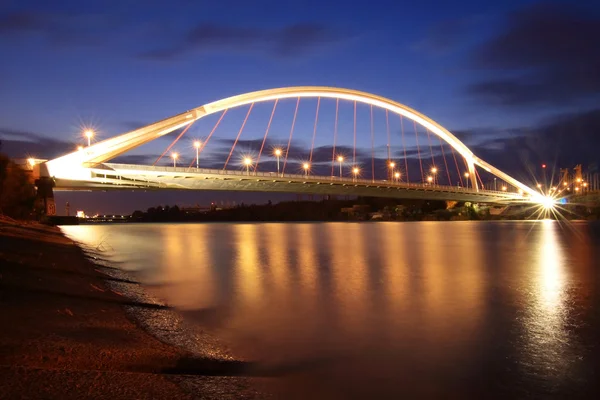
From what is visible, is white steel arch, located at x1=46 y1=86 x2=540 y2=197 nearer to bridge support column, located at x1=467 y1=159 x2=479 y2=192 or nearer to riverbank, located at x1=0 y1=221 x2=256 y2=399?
bridge support column, located at x1=467 y1=159 x2=479 y2=192

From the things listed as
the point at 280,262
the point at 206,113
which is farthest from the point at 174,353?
the point at 206,113

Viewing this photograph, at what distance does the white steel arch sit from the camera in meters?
45.9

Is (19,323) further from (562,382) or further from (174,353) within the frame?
(562,382)

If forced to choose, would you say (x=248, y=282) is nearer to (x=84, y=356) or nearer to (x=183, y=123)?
(x=84, y=356)

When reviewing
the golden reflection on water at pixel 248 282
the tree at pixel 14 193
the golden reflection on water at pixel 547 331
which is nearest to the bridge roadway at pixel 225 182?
the tree at pixel 14 193

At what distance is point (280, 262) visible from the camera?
1911cm

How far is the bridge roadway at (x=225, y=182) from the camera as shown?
47094 millimetres

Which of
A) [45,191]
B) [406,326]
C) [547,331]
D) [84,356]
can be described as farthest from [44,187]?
[547,331]

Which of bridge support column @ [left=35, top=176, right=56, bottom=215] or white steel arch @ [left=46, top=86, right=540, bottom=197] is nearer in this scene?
bridge support column @ [left=35, top=176, right=56, bottom=215]

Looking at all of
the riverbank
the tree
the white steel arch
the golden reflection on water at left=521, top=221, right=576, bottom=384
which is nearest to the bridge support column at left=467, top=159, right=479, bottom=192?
the white steel arch

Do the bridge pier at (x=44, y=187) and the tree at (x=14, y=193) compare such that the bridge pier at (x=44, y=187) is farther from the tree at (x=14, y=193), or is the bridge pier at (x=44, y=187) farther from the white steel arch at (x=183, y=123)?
the tree at (x=14, y=193)

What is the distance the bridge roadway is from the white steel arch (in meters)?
1.25

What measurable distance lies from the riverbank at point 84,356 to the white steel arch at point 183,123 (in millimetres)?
42142

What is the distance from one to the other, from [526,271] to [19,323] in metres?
15.2
